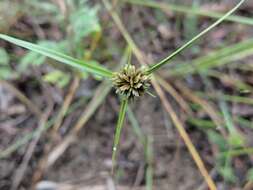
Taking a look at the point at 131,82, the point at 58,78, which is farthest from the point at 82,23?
the point at 131,82

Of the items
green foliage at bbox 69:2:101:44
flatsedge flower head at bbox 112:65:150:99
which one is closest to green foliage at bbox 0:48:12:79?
green foliage at bbox 69:2:101:44

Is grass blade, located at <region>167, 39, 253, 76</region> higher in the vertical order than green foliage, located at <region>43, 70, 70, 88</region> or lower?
higher

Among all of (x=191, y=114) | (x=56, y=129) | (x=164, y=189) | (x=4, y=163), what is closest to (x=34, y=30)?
(x=56, y=129)

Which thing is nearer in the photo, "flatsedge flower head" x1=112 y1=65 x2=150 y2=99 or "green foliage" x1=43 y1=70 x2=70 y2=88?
"flatsedge flower head" x1=112 y1=65 x2=150 y2=99

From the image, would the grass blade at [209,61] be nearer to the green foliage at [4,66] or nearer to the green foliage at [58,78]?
the green foliage at [58,78]

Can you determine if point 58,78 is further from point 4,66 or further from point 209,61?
point 209,61

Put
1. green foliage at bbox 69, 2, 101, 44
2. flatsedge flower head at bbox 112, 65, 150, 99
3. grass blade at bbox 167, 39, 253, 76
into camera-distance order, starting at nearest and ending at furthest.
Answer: flatsedge flower head at bbox 112, 65, 150, 99 < green foliage at bbox 69, 2, 101, 44 < grass blade at bbox 167, 39, 253, 76

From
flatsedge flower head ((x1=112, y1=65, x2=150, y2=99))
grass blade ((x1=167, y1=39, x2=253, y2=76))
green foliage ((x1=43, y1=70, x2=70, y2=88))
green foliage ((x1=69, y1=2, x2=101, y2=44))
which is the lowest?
flatsedge flower head ((x1=112, y1=65, x2=150, y2=99))

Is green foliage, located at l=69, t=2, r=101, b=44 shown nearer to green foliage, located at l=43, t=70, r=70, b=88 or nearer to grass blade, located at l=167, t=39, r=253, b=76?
green foliage, located at l=43, t=70, r=70, b=88
